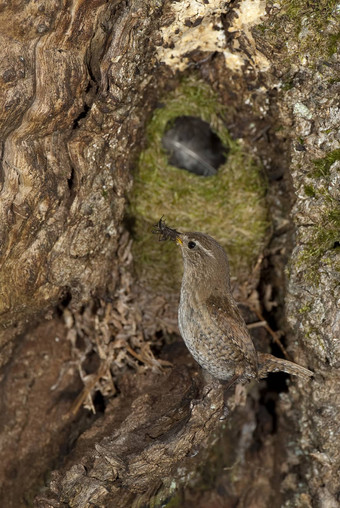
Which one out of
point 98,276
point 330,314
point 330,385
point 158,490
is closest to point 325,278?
point 330,314

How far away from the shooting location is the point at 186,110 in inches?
151

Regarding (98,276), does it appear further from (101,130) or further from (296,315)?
(296,315)

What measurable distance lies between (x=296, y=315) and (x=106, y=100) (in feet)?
5.96

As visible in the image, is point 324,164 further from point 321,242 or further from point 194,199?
point 194,199

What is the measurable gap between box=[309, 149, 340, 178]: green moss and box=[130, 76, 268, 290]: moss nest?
0.69 m

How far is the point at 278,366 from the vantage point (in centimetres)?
331

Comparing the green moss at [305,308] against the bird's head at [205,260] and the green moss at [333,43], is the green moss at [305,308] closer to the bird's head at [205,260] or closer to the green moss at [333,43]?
the bird's head at [205,260]

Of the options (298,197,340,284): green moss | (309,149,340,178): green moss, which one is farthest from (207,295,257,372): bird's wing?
(309,149,340,178): green moss

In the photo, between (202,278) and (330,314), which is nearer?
(330,314)

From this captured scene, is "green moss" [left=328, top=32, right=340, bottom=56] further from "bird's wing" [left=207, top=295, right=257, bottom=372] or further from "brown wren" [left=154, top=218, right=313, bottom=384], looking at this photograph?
"bird's wing" [left=207, top=295, right=257, bottom=372]

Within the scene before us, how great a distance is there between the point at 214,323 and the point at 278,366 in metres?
0.52

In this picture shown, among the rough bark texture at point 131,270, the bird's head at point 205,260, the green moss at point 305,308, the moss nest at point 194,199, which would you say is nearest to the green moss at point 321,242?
the rough bark texture at point 131,270

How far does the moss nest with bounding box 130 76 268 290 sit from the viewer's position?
12.5 ft

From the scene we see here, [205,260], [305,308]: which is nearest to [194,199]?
[205,260]
